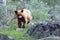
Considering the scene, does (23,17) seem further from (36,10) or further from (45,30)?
(45,30)

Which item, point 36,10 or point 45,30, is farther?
point 36,10

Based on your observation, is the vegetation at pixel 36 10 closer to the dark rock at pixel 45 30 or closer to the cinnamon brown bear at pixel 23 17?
the cinnamon brown bear at pixel 23 17

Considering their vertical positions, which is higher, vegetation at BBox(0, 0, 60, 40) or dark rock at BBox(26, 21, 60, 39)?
dark rock at BBox(26, 21, 60, 39)

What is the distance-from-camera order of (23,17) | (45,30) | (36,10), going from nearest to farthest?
(45,30)
(23,17)
(36,10)

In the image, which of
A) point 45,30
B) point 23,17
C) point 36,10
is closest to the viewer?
point 45,30

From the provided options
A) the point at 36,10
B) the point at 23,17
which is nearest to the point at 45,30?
the point at 23,17

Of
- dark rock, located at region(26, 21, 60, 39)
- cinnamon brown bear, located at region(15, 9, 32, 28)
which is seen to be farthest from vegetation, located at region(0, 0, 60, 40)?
dark rock, located at region(26, 21, 60, 39)

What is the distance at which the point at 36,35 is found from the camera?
7.66m

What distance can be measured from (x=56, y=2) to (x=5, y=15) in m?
3.85

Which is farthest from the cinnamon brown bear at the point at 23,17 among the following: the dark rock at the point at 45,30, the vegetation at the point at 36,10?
the dark rock at the point at 45,30

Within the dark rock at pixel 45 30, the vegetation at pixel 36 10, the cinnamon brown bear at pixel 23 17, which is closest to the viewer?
the dark rock at pixel 45 30

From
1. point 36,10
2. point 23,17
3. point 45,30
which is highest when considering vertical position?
point 45,30

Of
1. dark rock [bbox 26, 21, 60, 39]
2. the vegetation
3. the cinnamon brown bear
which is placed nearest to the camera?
dark rock [bbox 26, 21, 60, 39]

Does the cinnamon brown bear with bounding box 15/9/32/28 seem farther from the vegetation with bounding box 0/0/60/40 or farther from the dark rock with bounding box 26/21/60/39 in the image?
the dark rock with bounding box 26/21/60/39
